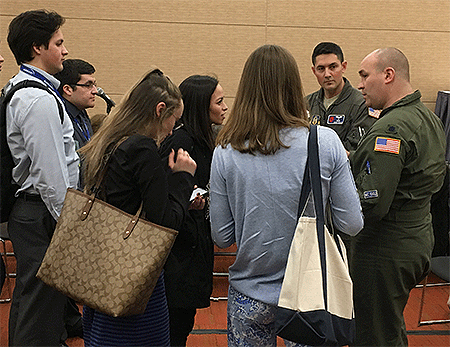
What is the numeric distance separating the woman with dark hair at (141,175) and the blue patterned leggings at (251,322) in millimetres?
251

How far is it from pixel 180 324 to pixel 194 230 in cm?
44

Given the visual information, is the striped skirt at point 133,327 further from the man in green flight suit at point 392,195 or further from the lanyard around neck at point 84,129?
the lanyard around neck at point 84,129

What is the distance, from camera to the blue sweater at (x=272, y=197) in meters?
1.60

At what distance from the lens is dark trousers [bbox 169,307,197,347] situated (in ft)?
7.24

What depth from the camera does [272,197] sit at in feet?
5.30

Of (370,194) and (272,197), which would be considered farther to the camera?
(370,194)

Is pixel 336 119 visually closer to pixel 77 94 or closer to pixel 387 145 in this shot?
pixel 387 145

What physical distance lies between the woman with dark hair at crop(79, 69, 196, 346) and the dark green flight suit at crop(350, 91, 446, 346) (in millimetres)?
843

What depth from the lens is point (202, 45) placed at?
202 inches

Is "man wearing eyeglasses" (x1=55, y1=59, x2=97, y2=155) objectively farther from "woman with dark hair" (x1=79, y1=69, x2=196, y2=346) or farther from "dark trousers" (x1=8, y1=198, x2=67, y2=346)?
"woman with dark hair" (x1=79, y1=69, x2=196, y2=346)

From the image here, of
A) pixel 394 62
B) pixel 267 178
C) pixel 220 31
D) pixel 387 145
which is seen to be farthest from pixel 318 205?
pixel 220 31

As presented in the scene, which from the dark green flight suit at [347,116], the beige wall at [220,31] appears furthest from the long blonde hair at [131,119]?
the beige wall at [220,31]

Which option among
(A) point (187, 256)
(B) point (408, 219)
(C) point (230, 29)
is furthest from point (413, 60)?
(A) point (187, 256)

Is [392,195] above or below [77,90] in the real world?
below
